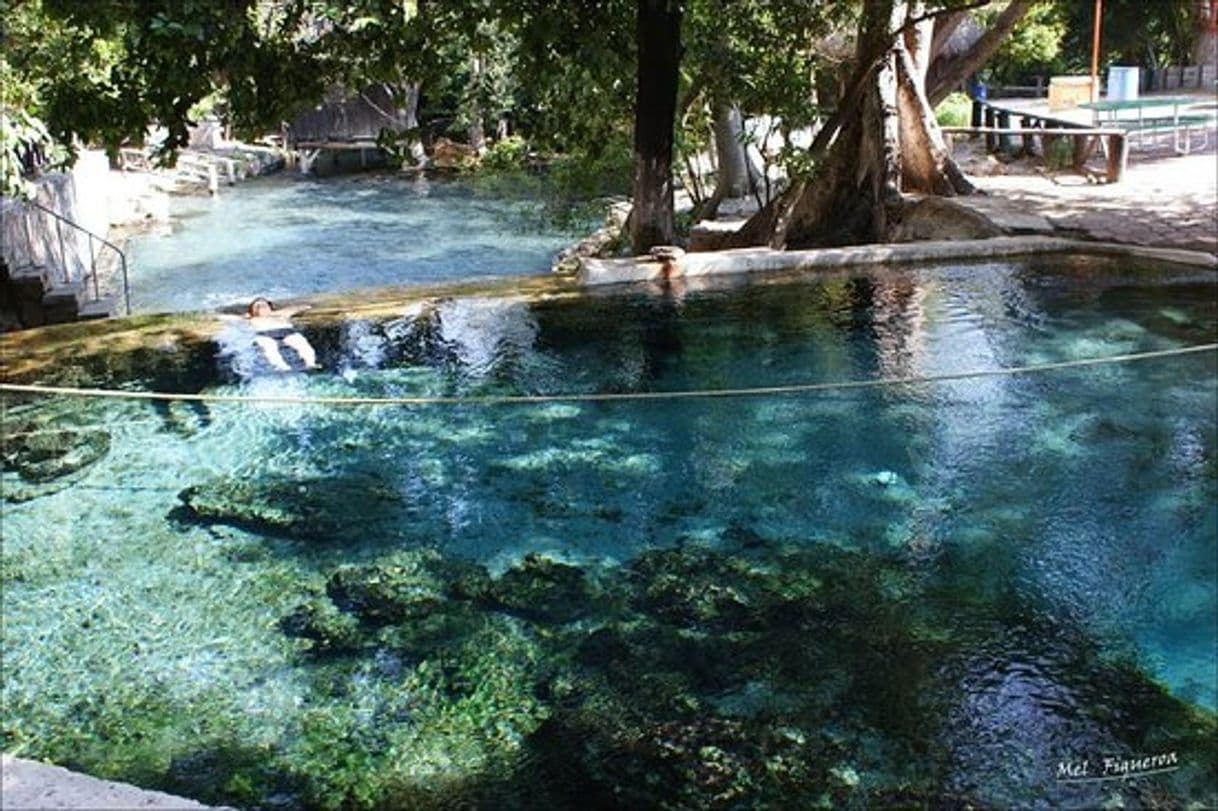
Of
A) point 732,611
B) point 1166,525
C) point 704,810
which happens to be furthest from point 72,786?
point 1166,525

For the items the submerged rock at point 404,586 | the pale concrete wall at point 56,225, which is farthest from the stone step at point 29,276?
the submerged rock at point 404,586

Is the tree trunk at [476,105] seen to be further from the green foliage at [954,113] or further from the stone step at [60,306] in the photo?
the green foliage at [954,113]

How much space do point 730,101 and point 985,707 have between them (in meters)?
10.1

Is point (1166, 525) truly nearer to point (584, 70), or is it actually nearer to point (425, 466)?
point (425, 466)

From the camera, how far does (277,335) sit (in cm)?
991

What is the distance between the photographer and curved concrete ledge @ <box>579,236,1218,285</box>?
10906 mm

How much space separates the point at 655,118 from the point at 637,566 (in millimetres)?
6001

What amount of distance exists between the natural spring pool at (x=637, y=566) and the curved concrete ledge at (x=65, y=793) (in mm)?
1087

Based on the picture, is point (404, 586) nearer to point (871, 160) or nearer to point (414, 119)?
point (871, 160)


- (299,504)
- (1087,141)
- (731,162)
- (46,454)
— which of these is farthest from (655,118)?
(1087,141)

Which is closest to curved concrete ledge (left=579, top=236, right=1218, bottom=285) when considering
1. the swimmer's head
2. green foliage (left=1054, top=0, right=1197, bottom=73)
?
the swimmer's head

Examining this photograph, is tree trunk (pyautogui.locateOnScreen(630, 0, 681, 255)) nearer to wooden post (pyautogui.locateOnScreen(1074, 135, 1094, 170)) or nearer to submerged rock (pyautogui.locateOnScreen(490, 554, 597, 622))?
submerged rock (pyautogui.locateOnScreen(490, 554, 597, 622))

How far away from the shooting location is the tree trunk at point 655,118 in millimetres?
10625

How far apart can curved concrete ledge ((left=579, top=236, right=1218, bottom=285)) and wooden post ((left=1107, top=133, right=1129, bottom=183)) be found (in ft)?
13.1
